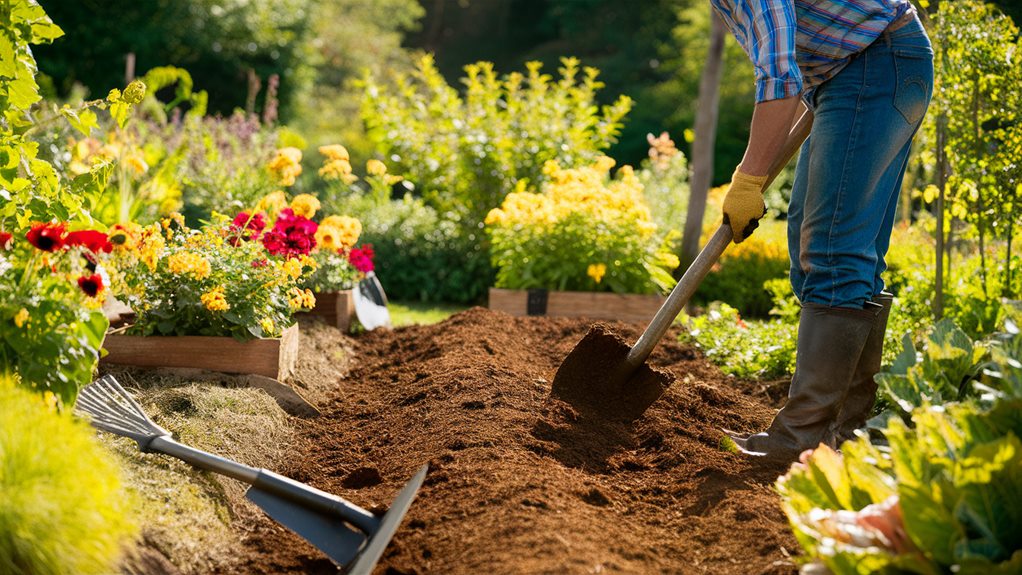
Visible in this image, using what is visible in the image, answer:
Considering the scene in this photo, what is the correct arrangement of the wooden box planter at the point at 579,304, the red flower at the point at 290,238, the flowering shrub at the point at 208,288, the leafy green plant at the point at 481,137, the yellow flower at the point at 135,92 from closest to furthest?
the yellow flower at the point at 135,92 < the flowering shrub at the point at 208,288 < the red flower at the point at 290,238 < the wooden box planter at the point at 579,304 < the leafy green plant at the point at 481,137

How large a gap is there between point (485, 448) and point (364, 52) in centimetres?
1958

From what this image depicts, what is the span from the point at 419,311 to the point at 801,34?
4.79 meters

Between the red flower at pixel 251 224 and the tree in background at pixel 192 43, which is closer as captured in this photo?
the red flower at pixel 251 224

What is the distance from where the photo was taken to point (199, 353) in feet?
13.0

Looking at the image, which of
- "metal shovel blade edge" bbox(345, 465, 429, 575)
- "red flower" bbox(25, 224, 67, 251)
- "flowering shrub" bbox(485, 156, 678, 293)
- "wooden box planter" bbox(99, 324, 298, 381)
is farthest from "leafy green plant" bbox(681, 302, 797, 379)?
"red flower" bbox(25, 224, 67, 251)

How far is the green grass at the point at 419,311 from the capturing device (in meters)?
6.96

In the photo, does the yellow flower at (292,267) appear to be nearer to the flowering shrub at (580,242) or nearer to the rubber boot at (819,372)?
the rubber boot at (819,372)

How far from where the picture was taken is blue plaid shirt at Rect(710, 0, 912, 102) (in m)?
2.88

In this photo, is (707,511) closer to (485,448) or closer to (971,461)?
(485,448)

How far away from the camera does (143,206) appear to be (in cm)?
660

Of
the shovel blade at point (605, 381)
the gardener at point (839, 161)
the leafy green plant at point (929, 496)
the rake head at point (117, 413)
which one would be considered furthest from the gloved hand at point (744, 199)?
the rake head at point (117, 413)

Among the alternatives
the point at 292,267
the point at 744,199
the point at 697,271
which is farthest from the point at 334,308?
the point at 744,199

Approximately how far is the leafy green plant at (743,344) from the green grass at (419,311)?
2.00 metres

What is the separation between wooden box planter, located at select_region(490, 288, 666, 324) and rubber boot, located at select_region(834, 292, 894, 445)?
2603mm
